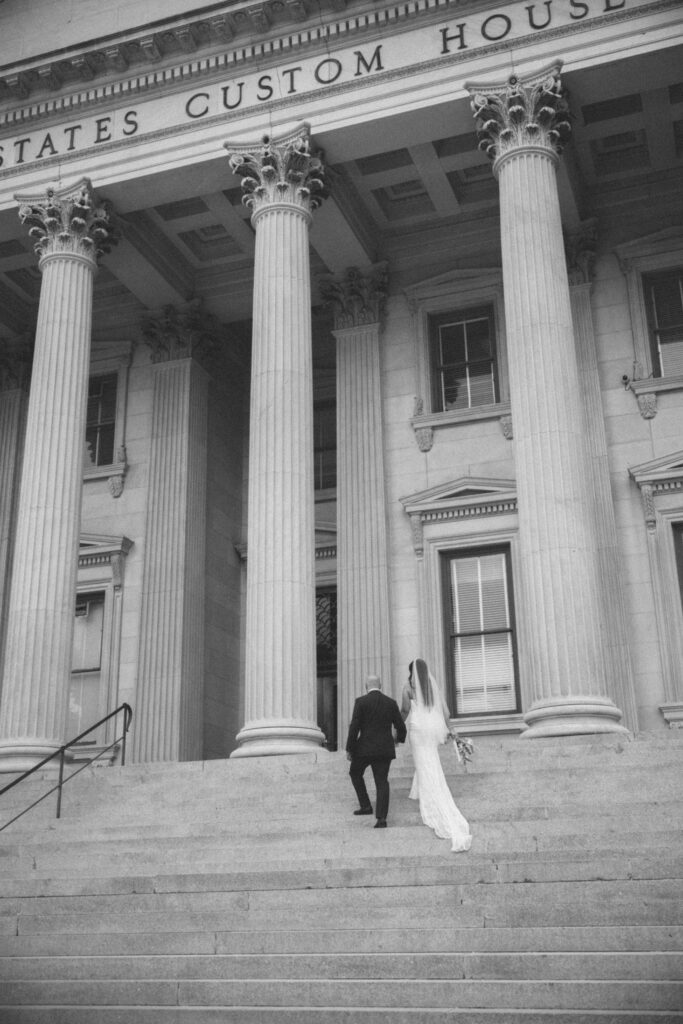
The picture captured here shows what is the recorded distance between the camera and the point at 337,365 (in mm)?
24188

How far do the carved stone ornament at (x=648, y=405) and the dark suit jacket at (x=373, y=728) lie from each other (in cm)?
1055

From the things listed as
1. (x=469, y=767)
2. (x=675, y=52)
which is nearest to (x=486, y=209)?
(x=675, y=52)

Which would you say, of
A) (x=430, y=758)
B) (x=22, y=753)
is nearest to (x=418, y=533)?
(x=22, y=753)

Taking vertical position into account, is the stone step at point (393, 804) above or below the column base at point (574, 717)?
below

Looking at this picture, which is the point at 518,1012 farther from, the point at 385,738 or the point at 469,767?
the point at 469,767

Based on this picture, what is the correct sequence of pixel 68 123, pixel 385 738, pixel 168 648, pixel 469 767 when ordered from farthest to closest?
pixel 168 648 < pixel 68 123 < pixel 469 767 < pixel 385 738

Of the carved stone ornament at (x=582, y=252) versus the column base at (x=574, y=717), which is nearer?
the column base at (x=574, y=717)

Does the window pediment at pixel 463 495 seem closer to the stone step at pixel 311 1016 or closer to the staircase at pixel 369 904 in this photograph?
the staircase at pixel 369 904

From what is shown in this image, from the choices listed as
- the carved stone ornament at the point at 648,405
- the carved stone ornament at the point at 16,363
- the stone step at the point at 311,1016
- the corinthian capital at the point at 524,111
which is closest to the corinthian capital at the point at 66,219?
the carved stone ornament at the point at 16,363

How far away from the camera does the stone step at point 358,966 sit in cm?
888

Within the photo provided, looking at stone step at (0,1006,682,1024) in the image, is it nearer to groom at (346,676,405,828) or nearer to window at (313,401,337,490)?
groom at (346,676,405,828)

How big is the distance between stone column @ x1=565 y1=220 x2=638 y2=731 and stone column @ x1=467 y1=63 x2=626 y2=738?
489 millimetres

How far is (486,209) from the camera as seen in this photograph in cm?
2372

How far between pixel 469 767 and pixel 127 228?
1353 cm
